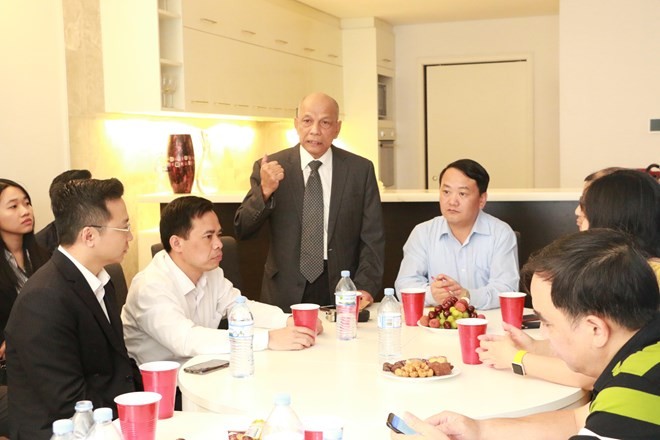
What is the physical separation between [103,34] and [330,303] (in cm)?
249

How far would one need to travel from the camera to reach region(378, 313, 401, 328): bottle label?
7.84 ft

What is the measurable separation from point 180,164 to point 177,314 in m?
3.03

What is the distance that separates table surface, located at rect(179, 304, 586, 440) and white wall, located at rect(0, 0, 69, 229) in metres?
2.42

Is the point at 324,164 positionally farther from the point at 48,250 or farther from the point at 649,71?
the point at 649,71

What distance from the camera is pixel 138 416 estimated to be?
1.66 m

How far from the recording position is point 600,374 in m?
1.47

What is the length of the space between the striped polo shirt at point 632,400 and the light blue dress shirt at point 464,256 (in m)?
1.92

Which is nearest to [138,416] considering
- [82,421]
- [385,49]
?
[82,421]

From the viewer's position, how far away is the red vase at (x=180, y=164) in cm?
558

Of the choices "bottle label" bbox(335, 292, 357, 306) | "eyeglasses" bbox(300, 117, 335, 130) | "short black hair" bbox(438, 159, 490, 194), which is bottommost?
"bottle label" bbox(335, 292, 357, 306)

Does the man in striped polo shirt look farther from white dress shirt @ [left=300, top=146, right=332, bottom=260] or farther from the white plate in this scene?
white dress shirt @ [left=300, top=146, right=332, bottom=260]

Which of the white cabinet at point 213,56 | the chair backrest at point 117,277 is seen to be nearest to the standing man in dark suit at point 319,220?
the chair backrest at point 117,277

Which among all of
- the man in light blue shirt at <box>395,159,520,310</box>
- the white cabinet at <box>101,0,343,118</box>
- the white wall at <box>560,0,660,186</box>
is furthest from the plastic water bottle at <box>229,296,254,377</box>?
the white wall at <box>560,0,660,186</box>

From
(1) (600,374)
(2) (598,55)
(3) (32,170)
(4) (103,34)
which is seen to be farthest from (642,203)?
(2) (598,55)
